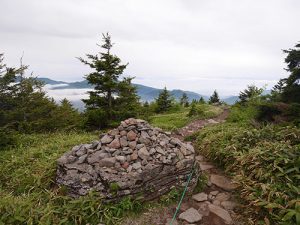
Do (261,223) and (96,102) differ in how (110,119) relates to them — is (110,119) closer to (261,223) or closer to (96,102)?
(96,102)

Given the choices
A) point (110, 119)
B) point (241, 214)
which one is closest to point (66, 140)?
point (110, 119)

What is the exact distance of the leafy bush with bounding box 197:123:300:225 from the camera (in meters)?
4.60

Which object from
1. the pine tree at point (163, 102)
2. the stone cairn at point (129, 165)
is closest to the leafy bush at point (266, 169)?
the stone cairn at point (129, 165)

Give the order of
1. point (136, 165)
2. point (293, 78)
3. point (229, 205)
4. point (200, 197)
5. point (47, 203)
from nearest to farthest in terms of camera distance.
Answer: point (47, 203), point (229, 205), point (136, 165), point (200, 197), point (293, 78)

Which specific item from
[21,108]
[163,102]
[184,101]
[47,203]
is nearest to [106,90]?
[21,108]

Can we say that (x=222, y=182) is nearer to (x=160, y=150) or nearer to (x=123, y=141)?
(x=160, y=150)

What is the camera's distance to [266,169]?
18.8 ft

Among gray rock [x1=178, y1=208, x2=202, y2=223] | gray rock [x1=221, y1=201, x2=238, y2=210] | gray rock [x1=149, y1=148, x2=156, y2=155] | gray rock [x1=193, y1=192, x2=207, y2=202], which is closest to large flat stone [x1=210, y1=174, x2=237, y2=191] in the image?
gray rock [x1=221, y1=201, x2=238, y2=210]

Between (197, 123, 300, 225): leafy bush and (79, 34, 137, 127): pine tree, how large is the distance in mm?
5943

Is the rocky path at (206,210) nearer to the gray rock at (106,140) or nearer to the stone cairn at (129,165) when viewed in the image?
the stone cairn at (129,165)

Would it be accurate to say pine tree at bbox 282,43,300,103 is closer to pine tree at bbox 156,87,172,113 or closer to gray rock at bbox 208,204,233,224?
gray rock at bbox 208,204,233,224

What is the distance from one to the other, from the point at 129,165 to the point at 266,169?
3.35 meters

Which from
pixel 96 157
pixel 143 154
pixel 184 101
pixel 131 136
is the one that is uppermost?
pixel 131 136

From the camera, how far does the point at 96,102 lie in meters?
12.6
